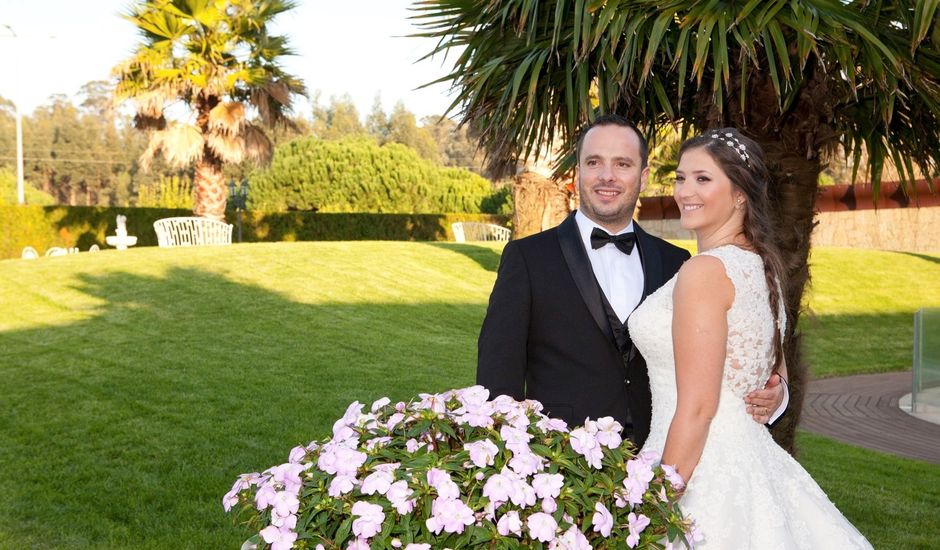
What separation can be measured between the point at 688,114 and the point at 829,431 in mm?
6198

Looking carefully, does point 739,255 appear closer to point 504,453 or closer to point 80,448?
point 504,453

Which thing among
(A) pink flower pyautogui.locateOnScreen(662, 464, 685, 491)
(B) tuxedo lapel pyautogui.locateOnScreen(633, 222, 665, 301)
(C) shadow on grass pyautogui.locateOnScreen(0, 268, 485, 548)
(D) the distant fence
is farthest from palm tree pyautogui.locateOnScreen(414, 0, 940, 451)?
(D) the distant fence

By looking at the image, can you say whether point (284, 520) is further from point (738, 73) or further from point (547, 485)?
point (738, 73)

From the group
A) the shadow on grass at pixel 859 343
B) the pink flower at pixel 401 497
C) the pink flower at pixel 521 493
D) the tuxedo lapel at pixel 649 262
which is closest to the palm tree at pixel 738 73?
the tuxedo lapel at pixel 649 262

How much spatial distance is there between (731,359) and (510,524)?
118cm

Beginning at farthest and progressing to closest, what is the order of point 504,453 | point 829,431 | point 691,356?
point 829,431 < point 691,356 < point 504,453

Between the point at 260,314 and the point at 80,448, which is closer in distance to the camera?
the point at 80,448

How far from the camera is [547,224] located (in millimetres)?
17531

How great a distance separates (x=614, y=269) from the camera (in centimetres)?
345

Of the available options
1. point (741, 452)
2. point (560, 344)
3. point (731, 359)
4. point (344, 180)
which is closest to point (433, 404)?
point (560, 344)

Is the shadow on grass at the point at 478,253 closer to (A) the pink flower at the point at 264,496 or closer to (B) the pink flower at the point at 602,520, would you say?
(A) the pink flower at the point at 264,496

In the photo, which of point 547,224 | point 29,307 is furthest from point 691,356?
point 547,224

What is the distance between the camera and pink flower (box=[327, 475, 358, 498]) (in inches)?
87.4

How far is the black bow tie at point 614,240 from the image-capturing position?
3.36 meters
